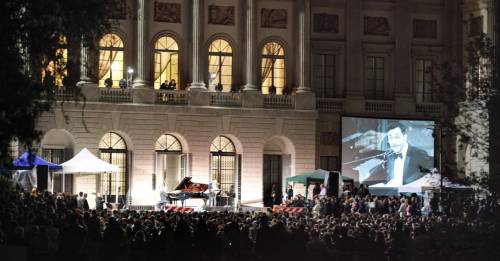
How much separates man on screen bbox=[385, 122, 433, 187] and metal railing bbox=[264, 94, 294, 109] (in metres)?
6.04

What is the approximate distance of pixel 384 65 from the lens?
67312 millimetres

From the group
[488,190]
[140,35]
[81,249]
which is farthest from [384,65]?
[488,190]

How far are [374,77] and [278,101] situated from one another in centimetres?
653

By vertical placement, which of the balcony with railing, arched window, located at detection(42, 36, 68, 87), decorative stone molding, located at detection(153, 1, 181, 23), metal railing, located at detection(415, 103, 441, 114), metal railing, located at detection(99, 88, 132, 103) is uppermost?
decorative stone molding, located at detection(153, 1, 181, 23)

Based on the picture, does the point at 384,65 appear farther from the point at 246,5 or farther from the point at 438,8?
the point at 246,5

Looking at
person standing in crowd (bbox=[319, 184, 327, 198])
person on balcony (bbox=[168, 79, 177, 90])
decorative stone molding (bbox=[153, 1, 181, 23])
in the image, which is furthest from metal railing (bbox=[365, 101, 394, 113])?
decorative stone molding (bbox=[153, 1, 181, 23])

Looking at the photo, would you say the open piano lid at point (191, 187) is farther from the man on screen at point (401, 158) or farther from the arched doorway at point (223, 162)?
the man on screen at point (401, 158)

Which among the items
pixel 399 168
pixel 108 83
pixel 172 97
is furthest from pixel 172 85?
pixel 399 168

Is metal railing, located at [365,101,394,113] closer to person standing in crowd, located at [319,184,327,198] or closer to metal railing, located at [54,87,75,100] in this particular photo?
person standing in crowd, located at [319,184,327,198]

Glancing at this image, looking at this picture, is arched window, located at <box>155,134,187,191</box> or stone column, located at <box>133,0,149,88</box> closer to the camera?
stone column, located at <box>133,0,149,88</box>

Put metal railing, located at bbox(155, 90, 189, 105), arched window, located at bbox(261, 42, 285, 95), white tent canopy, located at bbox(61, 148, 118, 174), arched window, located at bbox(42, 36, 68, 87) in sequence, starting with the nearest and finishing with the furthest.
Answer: arched window, located at bbox(42, 36, 68, 87) < white tent canopy, located at bbox(61, 148, 118, 174) < metal railing, located at bbox(155, 90, 189, 105) < arched window, located at bbox(261, 42, 285, 95)

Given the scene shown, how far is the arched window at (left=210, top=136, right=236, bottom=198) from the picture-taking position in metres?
63.6

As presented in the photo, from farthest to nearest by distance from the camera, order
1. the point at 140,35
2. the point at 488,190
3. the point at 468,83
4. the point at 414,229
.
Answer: the point at 140,35 < the point at 414,229 < the point at 468,83 < the point at 488,190

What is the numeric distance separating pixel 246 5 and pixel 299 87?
5.64 metres
